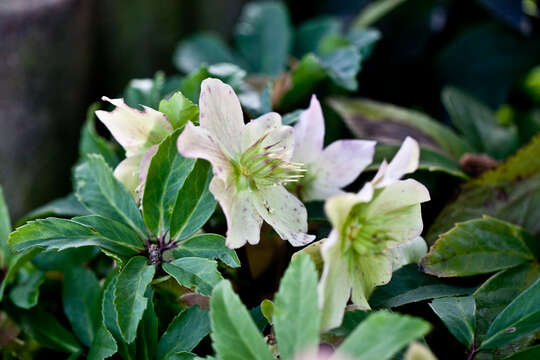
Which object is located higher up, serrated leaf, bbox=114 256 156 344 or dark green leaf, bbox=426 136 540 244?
serrated leaf, bbox=114 256 156 344

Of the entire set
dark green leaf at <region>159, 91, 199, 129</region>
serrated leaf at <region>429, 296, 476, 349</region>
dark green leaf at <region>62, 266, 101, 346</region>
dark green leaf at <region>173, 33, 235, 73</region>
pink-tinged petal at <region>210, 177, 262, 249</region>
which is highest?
dark green leaf at <region>159, 91, 199, 129</region>

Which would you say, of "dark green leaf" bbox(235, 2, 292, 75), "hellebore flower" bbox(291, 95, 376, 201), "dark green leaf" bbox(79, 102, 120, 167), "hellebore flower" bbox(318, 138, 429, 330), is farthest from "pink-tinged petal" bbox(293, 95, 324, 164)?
"dark green leaf" bbox(235, 2, 292, 75)

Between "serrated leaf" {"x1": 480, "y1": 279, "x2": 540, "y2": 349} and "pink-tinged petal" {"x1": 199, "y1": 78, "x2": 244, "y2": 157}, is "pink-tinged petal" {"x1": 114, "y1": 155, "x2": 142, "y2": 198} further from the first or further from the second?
"serrated leaf" {"x1": 480, "y1": 279, "x2": 540, "y2": 349}

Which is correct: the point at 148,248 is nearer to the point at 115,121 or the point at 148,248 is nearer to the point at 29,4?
the point at 115,121

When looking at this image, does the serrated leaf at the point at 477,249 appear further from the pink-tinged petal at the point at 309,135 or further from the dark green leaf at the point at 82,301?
the dark green leaf at the point at 82,301

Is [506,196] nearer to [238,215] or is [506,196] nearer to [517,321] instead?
[517,321]

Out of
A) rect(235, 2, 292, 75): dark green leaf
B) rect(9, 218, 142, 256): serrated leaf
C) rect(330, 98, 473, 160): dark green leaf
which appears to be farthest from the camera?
rect(235, 2, 292, 75): dark green leaf

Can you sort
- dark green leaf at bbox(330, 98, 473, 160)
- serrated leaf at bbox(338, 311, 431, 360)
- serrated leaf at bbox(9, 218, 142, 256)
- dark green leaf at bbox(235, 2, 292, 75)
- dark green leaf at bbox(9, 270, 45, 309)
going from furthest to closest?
dark green leaf at bbox(235, 2, 292, 75) → dark green leaf at bbox(330, 98, 473, 160) → dark green leaf at bbox(9, 270, 45, 309) → serrated leaf at bbox(9, 218, 142, 256) → serrated leaf at bbox(338, 311, 431, 360)

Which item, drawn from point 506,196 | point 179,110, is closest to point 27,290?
point 179,110
